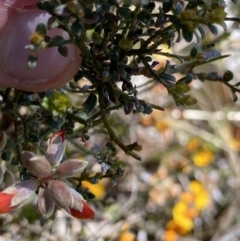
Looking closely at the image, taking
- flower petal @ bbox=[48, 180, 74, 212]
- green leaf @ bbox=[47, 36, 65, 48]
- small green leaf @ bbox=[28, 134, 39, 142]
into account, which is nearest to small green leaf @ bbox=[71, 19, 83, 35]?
green leaf @ bbox=[47, 36, 65, 48]

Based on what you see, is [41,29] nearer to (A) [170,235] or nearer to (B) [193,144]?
(A) [170,235]

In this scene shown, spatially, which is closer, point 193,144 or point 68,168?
point 68,168

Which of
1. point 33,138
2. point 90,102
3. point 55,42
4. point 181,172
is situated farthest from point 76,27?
point 181,172

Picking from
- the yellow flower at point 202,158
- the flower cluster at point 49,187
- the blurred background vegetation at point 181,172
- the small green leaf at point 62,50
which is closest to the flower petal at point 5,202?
the flower cluster at point 49,187

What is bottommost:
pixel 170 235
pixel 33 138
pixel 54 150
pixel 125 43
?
pixel 170 235

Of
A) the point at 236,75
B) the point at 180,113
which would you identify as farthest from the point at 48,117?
the point at 236,75

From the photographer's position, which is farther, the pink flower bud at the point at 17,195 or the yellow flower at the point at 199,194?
the yellow flower at the point at 199,194

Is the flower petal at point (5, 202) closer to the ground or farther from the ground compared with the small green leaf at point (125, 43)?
closer to the ground

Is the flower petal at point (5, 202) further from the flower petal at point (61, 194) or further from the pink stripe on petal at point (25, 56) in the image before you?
the pink stripe on petal at point (25, 56)

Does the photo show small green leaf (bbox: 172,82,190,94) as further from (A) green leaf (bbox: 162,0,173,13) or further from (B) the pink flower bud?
(B) the pink flower bud
